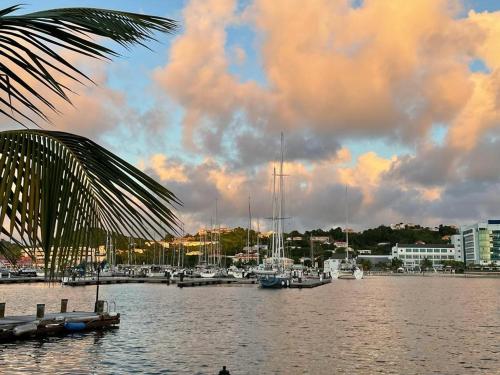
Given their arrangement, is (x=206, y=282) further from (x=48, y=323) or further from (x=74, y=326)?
(x=48, y=323)

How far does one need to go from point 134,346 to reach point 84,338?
494 cm

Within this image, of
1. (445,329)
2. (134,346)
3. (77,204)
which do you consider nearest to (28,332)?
(134,346)

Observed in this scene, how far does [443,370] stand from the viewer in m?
33.5

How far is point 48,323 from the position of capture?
139ft

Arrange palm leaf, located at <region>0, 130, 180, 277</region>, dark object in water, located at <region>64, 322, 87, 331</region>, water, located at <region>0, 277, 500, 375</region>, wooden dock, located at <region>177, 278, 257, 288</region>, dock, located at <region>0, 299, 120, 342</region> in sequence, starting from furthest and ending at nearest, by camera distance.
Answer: wooden dock, located at <region>177, 278, 257, 288</region> < dark object in water, located at <region>64, 322, 87, 331</region> < dock, located at <region>0, 299, 120, 342</region> < water, located at <region>0, 277, 500, 375</region> < palm leaf, located at <region>0, 130, 180, 277</region>

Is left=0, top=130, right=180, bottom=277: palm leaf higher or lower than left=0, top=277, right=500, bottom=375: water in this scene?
higher

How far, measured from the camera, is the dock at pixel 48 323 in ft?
131

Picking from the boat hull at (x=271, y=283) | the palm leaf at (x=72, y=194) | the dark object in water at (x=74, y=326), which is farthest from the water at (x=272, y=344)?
the boat hull at (x=271, y=283)

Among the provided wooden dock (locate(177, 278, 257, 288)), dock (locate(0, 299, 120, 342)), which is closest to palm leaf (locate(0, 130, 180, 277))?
dock (locate(0, 299, 120, 342))

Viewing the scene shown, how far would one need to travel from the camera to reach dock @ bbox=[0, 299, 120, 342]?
39.9m

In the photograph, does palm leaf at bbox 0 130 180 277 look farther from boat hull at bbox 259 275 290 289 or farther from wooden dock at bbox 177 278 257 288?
wooden dock at bbox 177 278 257 288

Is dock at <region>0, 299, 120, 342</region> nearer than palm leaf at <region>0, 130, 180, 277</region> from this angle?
No

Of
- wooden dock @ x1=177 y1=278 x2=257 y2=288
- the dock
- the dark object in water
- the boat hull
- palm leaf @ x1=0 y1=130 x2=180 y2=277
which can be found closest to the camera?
palm leaf @ x1=0 y1=130 x2=180 y2=277

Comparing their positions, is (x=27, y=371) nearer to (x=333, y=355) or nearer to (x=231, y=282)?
(x=333, y=355)
